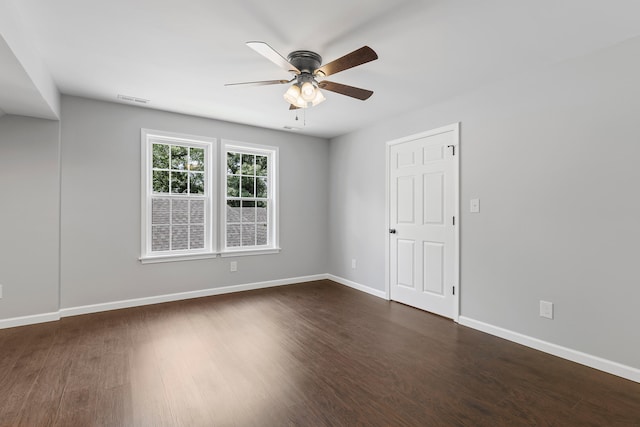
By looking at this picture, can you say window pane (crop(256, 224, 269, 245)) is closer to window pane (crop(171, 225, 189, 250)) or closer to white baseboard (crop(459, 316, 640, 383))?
window pane (crop(171, 225, 189, 250))

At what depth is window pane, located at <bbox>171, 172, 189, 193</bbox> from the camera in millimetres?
4227

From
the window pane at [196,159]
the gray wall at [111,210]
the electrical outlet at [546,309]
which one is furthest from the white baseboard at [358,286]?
the window pane at [196,159]

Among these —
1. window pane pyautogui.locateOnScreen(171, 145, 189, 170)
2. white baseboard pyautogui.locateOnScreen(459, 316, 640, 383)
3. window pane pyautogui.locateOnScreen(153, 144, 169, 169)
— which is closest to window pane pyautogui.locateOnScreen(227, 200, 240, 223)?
window pane pyautogui.locateOnScreen(171, 145, 189, 170)

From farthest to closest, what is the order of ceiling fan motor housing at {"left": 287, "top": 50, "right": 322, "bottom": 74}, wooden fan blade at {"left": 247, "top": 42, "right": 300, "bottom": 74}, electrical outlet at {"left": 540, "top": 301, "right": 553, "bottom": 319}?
electrical outlet at {"left": 540, "top": 301, "right": 553, "bottom": 319} < ceiling fan motor housing at {"left": 287, "top": 50, "right": 322, "bottom": 74} < wooden fan blade at {"left": 247, "top": 42, "right": 300, "bottom": 74}

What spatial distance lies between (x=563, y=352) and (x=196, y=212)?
441 centimetres

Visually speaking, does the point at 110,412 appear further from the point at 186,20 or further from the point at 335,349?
the point at 186,20

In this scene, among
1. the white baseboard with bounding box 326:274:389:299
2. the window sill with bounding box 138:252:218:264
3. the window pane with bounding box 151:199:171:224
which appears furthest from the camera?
the white baseboard with bounding box 326:274:389:299

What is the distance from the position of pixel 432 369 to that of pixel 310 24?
274 centimetres

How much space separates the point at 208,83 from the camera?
3168mm

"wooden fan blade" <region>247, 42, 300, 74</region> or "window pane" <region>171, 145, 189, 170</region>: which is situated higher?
"wooden fan blade" <region>247, 42, 300, 74</region>

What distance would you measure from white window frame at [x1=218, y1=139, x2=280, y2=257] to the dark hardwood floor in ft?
4.44

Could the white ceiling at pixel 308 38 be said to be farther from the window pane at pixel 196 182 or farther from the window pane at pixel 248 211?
the window pane at pixel 248 211

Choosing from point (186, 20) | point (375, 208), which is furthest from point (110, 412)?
point (375, 208)

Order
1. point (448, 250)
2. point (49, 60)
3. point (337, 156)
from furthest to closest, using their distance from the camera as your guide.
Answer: point (337, 156), point (448, 250), point (49, 60)
